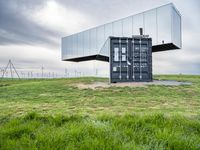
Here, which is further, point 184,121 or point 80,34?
point 80,34

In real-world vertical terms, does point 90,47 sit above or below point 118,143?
above

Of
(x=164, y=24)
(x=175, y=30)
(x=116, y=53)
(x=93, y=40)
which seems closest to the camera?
(x=116, y=53)

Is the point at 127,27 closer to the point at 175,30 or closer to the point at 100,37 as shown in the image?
the point at 175,30

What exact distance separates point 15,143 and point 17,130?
53cm

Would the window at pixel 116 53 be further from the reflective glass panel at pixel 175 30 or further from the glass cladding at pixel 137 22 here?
the glass cladding at pixel 137 22

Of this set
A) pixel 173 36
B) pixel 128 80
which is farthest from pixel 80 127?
pixel 173 36

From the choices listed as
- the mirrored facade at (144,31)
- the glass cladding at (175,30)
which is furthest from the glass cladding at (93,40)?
the glass cladding at (175,30)

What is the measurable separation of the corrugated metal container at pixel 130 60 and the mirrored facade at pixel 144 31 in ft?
4.02

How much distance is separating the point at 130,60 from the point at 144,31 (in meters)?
5.28

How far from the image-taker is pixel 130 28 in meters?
21.5

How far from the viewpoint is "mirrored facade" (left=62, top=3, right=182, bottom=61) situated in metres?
18.0

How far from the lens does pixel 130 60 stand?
15.9 m

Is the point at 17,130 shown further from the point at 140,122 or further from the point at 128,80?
the point at 128,80

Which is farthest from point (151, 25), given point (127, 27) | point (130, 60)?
point (130, 60)
